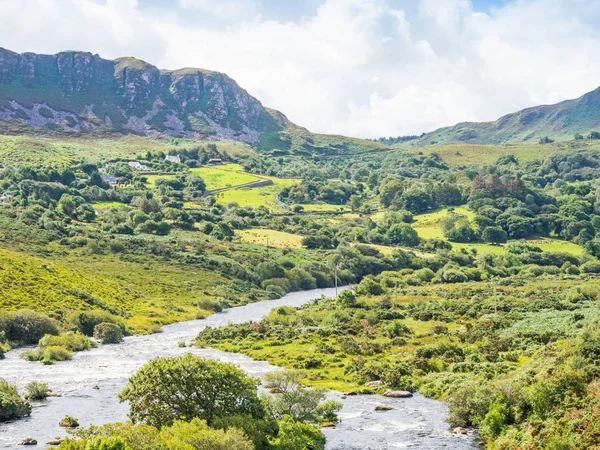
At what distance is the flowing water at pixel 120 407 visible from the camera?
5266cm

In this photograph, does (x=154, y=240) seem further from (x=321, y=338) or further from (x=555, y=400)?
(x=555, y=400)

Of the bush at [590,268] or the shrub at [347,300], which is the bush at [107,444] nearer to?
the shrub at [347,300]

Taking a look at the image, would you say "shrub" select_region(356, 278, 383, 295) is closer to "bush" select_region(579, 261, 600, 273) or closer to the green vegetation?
"bush" select_region(579, 261, 600, 273)

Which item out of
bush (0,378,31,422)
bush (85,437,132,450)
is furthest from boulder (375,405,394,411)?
bush (85,437,132,450)

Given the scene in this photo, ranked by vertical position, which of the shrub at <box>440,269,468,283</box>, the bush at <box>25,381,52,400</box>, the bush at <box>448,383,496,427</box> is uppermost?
the bush at <box>25,381,52,400</box>

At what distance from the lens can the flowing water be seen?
173 ft

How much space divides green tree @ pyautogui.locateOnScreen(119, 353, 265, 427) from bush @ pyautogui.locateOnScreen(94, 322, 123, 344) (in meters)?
60.8

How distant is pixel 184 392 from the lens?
147ft

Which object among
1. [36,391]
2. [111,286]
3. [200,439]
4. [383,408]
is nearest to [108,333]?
[111,286]

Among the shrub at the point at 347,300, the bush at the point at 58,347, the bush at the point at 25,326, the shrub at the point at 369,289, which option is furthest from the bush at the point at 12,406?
the shrub at the point at 369,289

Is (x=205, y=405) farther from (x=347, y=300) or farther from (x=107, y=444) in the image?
(x=347, y=300)

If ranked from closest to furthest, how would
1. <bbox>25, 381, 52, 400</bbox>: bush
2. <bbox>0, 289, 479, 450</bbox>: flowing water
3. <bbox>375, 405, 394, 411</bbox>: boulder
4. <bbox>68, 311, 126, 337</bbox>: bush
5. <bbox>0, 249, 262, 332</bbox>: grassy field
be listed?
<bbox>0, 289, 479, 450</bbox>: flowing water → <bbox>375, 405, 394, 411</bbox>: boulder → <bbox>25, 381, 52, 400</bbox>: bush → <bbox>68, 311, 126, 337</bbox>: bush → <bbox>0, 249, 262, 332</bbox>: grassy field

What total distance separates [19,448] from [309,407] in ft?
79.1

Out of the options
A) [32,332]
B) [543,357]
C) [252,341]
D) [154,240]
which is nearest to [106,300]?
[32,332]
